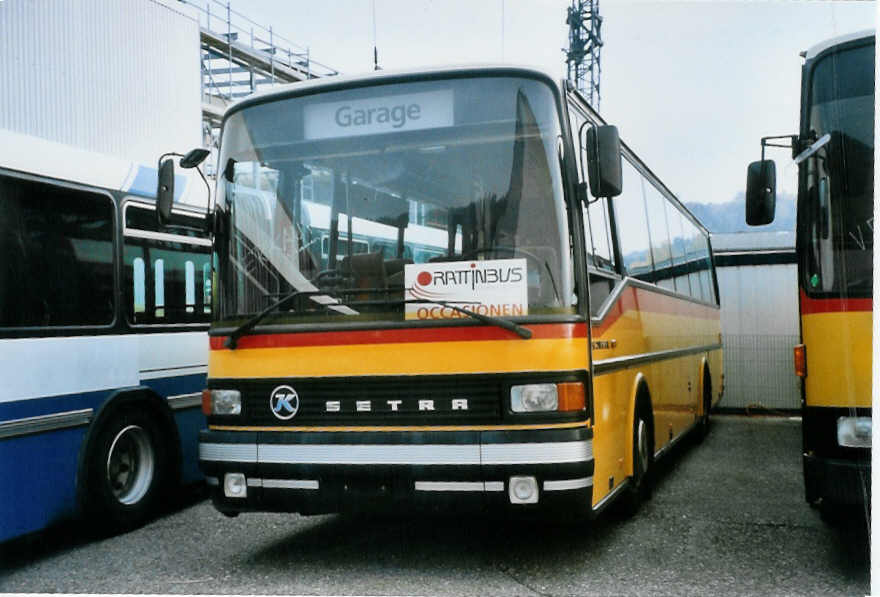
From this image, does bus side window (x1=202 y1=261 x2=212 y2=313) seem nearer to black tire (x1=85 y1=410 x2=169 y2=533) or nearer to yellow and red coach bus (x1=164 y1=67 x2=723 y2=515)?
black tire (x1=85 y1=410 x2=169 y2=533)

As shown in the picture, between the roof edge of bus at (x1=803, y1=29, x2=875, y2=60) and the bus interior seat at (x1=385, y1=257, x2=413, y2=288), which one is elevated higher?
the roof edge of bus at (x1=803, y1=29, x2=875, y2=60)

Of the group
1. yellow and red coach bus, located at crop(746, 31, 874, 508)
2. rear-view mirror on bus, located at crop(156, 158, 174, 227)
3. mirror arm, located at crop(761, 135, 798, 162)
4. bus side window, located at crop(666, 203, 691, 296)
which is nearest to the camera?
yellow and red coach bus, located at crop(746, 31, 874, 508)

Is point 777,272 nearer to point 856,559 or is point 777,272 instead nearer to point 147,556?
point 856,559

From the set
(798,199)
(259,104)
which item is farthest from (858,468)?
(259,104)

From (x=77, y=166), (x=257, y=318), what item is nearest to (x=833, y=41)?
(x=257, y=318)

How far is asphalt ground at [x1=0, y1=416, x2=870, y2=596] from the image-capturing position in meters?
5.39

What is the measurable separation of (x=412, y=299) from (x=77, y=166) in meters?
2.88

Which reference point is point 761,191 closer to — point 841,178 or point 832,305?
point 841,178

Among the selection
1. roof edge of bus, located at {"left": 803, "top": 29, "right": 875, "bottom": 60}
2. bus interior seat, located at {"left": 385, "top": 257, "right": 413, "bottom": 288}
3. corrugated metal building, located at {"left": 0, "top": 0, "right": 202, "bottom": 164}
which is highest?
corrugated metal building, located at {"left": 0, "top": 0, "right": 202, "bottom": 164}

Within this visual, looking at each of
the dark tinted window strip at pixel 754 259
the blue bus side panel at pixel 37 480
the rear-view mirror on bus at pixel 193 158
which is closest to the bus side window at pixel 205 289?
the blue bus side panel at pixel 37 480

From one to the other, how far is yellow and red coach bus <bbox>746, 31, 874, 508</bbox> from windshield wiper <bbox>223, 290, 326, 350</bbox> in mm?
2622

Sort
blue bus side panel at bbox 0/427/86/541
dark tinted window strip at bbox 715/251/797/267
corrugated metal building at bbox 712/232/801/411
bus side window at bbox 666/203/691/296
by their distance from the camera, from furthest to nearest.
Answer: dark tinted window strip at bbox 715/251/797/267, corrugated metal building at bbox 712/232/801/411, bus side window at bbox 666/203/691/296, blue bus side panel at bbox 0/427/86/541

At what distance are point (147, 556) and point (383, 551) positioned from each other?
5.03 ft

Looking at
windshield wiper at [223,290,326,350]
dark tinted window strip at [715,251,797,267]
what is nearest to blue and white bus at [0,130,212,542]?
windshield wiper at [223,290,326,350]
